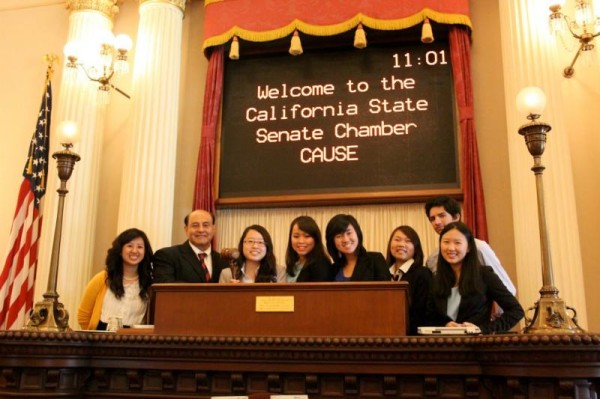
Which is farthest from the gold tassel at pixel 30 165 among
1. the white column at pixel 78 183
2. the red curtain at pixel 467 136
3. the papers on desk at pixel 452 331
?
the papers on desk at pixel 452 331

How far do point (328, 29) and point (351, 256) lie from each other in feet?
10.8

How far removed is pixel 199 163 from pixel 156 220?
0.74m

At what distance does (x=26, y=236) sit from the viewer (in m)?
6.11

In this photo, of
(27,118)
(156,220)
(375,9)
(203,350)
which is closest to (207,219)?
(203,350)

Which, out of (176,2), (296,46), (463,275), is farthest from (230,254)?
(176,2)

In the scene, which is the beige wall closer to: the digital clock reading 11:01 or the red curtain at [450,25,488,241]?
the red curtain at [450,25,488,241]

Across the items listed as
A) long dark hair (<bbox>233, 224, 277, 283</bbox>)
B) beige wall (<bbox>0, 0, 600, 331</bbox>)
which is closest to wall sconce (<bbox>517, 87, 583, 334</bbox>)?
long dark hair (<bbox>233, 224, 277, 283</bbox>)

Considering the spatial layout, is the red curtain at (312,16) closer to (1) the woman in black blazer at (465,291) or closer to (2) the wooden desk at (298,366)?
(1) the woman in black blazer at (465,291)

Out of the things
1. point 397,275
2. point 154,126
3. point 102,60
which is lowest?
point 397,275

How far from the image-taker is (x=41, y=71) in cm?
706

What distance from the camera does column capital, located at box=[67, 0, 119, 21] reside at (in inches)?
263

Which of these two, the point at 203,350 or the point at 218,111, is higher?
the point at 218,111

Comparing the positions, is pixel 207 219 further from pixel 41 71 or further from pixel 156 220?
pixel 41 71

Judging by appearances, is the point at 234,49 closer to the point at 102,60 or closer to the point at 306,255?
the point at 102,60
